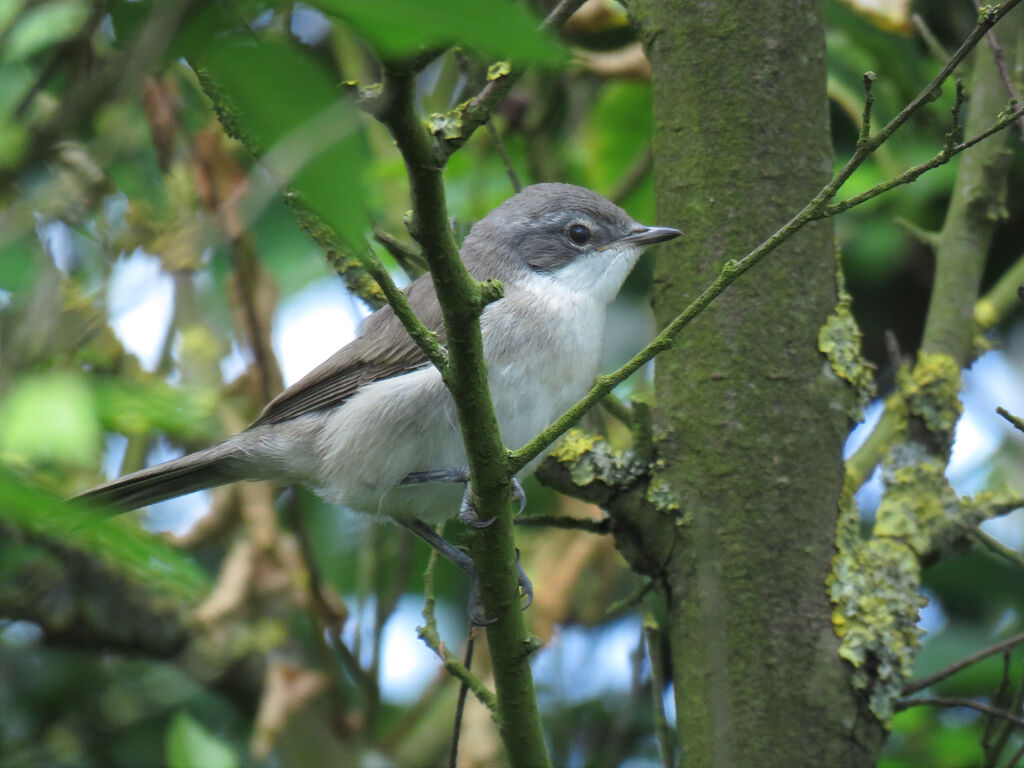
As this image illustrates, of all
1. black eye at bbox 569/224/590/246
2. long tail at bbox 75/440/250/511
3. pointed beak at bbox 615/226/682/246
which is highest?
black eye at bbox 569/224/590/246

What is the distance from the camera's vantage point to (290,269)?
186 inches

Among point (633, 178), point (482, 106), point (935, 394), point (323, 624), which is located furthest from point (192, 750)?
point (633, 178)


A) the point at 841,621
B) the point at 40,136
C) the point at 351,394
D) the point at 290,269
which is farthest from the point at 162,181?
the point at 40,136

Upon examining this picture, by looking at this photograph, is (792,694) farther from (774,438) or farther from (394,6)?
(394,6)

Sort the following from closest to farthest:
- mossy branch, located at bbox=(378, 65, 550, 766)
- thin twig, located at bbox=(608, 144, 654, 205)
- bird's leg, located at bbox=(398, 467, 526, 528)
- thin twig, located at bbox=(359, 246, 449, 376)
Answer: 1. mossy branch, located at bbox=(378, 65, 550, 766)
2. thin twig, located at bbox=(359, 246, 449, 376)
3. bird's leg, located at bbox=(398, 467, 526, 528)
4. thin twig, located at bbox=(608, 144, 654, 205)

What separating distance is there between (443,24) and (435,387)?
2591 millimetres

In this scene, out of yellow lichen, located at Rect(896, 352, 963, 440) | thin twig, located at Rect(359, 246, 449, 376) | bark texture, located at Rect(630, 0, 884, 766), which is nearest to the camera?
thin twig, located at Rect(359, 246, 449, 376)

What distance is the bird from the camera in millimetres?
3246

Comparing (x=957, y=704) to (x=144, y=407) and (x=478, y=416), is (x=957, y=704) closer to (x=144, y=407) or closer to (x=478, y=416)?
(x=478, y=416)

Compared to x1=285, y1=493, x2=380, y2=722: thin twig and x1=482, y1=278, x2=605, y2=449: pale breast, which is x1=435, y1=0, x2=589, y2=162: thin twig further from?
x1=285, y1=493, x2=380, y2=722: thin twig

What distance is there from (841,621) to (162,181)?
3.07 meters

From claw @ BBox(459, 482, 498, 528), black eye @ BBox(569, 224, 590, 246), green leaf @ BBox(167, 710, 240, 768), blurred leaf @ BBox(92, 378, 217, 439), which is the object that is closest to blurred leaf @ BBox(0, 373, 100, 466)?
blurred leaf @ BBox(92, 378, 217, 439)

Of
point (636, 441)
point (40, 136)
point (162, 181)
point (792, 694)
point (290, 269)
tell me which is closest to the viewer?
point (40, 136)

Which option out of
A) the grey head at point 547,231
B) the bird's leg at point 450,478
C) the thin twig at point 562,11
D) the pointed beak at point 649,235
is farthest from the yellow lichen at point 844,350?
the thin twig at point 562,11
